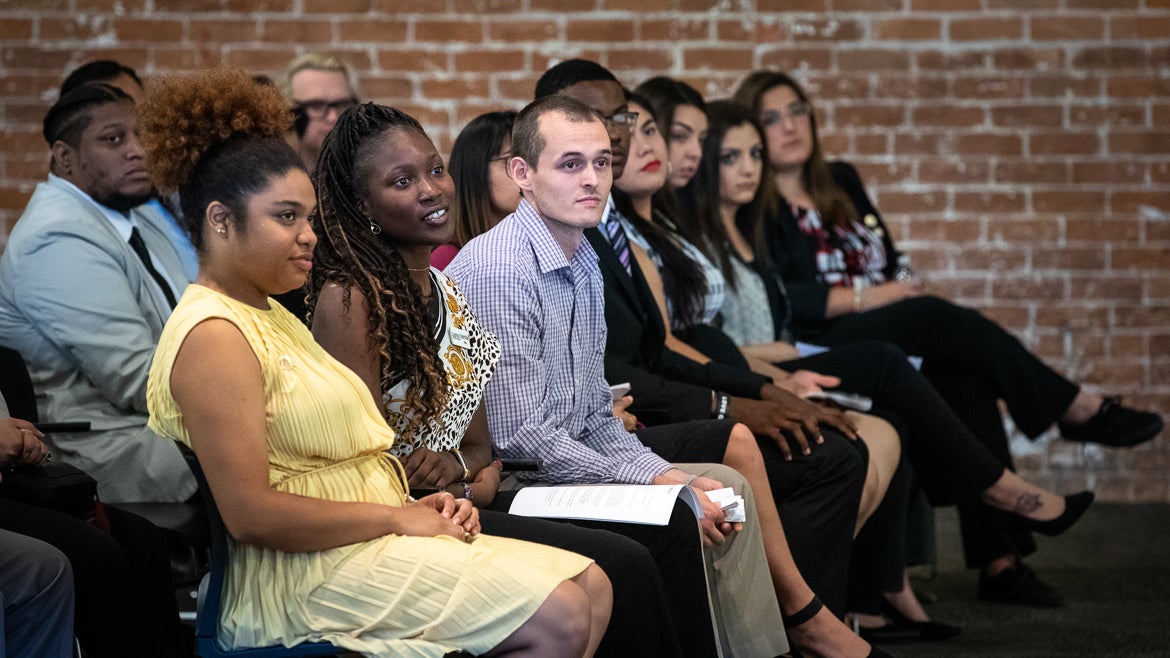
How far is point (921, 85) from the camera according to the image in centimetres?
530

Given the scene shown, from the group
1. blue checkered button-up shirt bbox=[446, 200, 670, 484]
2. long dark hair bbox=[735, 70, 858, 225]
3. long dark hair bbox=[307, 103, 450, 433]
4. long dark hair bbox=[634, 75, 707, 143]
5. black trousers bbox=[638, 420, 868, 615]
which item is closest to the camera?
long dark hair bbox=[307, 103, 450, 433]

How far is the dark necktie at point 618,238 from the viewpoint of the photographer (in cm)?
344

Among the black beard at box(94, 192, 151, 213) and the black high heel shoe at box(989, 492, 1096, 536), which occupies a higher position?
the black beard at box(94, 192, 151, 213)

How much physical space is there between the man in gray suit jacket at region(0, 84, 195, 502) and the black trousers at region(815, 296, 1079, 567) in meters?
2.11

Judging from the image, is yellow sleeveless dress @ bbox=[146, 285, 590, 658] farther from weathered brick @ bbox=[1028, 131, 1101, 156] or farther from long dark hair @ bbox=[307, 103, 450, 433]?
weathered brick @ bbox=[1028, 131, 1101, 156]

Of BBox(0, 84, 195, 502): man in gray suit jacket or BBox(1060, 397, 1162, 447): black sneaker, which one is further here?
BBox(1060, 397, 1162, 447): black sneaker

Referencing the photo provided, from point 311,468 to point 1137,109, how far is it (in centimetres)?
411

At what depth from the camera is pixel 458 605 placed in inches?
78.3

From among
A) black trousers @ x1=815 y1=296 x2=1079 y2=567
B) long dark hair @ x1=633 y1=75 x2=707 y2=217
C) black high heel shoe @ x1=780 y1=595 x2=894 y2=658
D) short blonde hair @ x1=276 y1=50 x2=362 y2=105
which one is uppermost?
short blonde hair @ x1=276 y1=50 x2=362 y2=105

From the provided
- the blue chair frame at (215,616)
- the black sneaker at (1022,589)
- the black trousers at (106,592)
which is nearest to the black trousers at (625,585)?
the blue chair frame at (215,616)

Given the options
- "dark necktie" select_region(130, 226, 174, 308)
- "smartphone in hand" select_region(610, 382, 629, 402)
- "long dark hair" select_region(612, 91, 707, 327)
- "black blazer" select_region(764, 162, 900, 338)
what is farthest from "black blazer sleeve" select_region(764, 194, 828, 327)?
"dark necktie" select_region(130, 226, 174, 308)

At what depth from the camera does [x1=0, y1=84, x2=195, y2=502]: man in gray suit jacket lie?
116 inches

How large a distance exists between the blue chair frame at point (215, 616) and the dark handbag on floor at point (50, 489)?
0.42 m

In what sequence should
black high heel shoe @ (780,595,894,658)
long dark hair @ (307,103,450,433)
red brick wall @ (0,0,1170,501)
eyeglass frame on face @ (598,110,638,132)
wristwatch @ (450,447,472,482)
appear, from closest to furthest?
long dark hair @ (307,103,450,433) → wristwatch @ (450,447,472,482) → black high heel shoe @ (780,595,894,658) → eyeglass frame on face @ (598,110,638,132) → red brick wall @ (0,0,1170,501)
